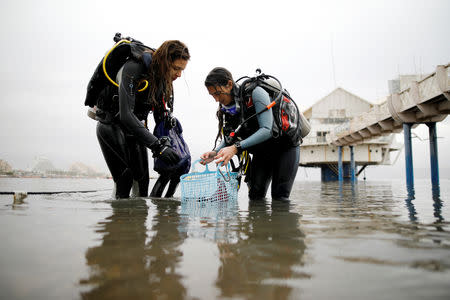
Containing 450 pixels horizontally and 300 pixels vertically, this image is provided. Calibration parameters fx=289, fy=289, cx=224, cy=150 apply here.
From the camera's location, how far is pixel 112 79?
10.5ft

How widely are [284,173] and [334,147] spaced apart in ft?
83.8

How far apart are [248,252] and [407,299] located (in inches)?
21.7

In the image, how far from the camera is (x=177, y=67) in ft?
10.9

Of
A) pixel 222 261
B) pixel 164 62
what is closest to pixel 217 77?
pixel 164 62

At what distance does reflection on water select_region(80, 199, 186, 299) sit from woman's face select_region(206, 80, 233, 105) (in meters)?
2.07

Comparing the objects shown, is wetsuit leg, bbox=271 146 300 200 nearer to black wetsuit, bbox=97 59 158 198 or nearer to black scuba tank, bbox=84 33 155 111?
black wetsuit, bbox=97 59 158 198

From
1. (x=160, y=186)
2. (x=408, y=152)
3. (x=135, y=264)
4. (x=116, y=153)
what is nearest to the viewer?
(x=135, y=264)

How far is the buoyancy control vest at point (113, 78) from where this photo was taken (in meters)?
3.16

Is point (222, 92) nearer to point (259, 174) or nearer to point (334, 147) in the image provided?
point (259, 174)

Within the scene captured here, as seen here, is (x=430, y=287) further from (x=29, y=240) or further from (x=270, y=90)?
(x=270, y=90)

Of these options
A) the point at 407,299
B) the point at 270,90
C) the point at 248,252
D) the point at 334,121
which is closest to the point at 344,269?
the point at 407,299

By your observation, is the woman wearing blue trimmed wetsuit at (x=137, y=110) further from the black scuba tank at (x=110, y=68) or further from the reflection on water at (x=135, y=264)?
the reflection on water at (x=135, y=264)

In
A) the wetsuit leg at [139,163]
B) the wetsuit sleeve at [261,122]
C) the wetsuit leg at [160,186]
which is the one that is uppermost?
the wetsuit sleeve at [261,122]

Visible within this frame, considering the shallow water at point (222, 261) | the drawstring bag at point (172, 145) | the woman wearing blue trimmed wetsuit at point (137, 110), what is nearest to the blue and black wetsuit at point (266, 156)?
the drawstring bag at point (172, 145)
